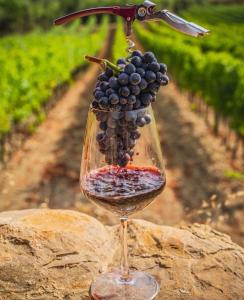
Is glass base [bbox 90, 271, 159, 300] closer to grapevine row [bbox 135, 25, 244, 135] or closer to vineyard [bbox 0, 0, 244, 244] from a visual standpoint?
vineyard [bbox 0, 0, 244, 244]

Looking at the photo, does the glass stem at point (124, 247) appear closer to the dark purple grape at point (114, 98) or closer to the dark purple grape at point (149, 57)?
the dark purple grape at point (114, 98)

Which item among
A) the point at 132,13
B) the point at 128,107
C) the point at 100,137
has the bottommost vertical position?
the point at 100,137

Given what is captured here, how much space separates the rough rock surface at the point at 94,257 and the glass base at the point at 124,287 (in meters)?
0.05

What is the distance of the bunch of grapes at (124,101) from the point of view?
1.73 meters

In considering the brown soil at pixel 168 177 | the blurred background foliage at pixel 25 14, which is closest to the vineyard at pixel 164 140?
the brown soil at pixel 168 177

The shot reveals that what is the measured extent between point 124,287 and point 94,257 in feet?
0.93

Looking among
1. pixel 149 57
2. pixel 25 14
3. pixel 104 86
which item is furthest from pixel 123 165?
pixel 25 14

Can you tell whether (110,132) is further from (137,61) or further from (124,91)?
(137,61)

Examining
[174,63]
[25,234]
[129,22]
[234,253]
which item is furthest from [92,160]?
[174,63]

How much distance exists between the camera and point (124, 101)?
173cm

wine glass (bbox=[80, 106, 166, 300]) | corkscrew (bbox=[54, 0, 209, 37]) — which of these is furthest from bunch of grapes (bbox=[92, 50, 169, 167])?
corkscrew (bbox=[54, 0, 209, 37])

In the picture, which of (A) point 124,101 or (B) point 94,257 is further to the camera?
(B) point 94,257

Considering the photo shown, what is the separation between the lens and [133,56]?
1810 millimetres

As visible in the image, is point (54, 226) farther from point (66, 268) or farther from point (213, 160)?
point (213, 160)
